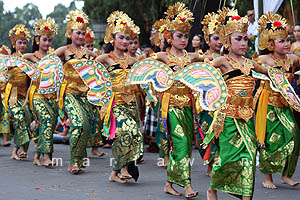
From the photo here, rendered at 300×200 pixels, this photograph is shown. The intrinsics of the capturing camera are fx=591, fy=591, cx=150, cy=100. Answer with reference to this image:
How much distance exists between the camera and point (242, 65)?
6055 mm

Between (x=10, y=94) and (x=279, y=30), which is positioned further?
(x=10, y=94)

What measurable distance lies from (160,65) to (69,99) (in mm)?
2116

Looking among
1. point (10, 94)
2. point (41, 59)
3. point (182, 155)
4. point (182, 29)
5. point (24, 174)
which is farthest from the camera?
point (10, 94)

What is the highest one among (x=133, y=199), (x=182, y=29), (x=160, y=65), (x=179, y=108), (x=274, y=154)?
(x=182, y=29)

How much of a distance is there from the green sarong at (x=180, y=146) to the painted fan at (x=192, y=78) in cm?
42

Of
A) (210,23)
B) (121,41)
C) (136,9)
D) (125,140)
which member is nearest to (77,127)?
(125,140)

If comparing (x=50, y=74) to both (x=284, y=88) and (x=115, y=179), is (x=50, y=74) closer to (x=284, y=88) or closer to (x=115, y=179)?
(x=115, y=179)

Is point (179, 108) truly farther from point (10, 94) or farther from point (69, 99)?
point (10, 94)

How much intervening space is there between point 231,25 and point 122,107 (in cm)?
200

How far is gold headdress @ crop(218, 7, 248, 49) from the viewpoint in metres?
6.18

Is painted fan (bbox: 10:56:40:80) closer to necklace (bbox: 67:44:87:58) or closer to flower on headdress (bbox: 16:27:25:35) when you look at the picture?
necklace (bbox: 67:44:87:58)

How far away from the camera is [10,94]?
9.74m

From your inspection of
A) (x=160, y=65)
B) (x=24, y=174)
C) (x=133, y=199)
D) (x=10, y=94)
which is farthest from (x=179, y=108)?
(x=10, y=94)

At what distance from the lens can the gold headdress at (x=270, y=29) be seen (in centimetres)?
722
